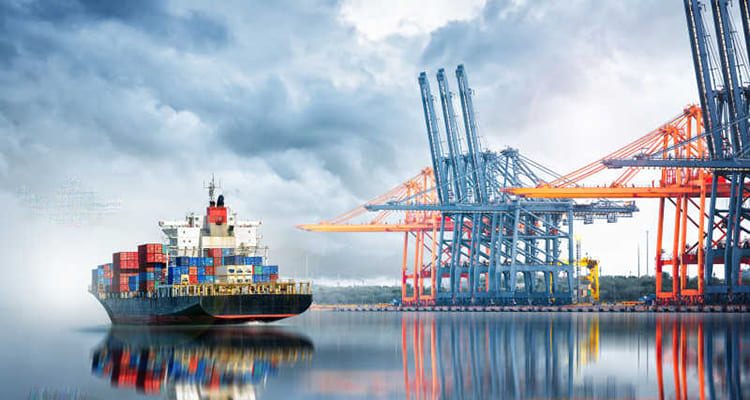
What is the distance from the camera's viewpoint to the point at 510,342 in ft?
97.8

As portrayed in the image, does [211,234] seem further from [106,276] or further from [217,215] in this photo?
[106,276]

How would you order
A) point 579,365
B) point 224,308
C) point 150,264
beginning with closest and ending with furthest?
point 579,365
point 224,308
point 150,264

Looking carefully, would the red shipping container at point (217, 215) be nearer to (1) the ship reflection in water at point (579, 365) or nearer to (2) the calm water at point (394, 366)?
(2) the calm water at point (394, 366)

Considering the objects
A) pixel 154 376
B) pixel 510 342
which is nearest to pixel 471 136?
pixel 510 342

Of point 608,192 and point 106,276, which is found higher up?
point 608,192

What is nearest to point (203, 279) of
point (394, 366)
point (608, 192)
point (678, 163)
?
point (394, 366)

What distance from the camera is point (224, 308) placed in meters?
41.4

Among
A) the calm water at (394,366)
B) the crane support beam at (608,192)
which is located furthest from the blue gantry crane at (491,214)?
the calm water at (394,366)

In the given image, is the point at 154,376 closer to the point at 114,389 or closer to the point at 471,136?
the point at 114,389

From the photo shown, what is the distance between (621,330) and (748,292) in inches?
861

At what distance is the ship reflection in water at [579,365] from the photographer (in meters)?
17.0

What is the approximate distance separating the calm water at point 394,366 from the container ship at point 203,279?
6.75 metres

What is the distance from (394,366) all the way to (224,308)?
20.6 metres

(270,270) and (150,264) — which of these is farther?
(150,264)
